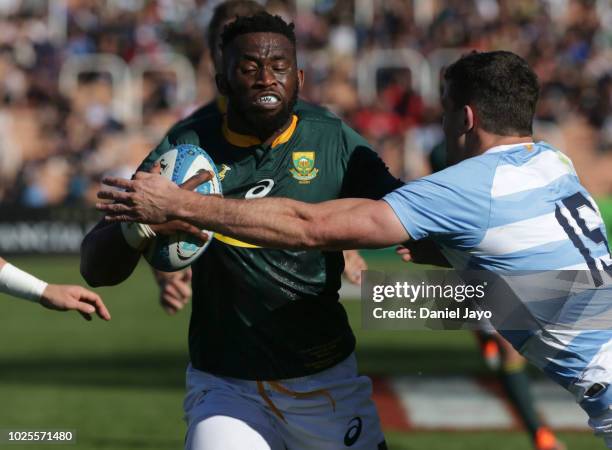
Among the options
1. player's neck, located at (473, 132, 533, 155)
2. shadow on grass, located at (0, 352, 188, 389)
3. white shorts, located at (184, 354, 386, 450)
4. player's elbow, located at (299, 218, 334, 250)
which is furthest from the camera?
shadow on grass, located at (0, 352, 188, 389)

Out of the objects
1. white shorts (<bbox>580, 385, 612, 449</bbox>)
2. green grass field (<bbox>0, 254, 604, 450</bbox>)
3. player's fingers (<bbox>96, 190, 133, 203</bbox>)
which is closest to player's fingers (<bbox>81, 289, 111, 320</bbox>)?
player's fingers (<bbox>96, 190, 133, 203</bbox>)

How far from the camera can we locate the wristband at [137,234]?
Answer: 4469 mm

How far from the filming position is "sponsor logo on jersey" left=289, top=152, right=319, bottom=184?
16.3 feet

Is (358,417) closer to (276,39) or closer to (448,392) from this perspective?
(276,39)

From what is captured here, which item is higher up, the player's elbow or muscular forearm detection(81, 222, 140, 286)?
the player's elbow

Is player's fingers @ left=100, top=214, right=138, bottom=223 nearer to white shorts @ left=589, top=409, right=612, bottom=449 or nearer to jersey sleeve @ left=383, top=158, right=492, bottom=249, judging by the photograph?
jersey sleeve @ left=383, top=158, right=492, bottom=249

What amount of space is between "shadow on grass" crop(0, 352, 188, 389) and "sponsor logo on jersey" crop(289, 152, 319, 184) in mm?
6323

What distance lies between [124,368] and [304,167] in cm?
741

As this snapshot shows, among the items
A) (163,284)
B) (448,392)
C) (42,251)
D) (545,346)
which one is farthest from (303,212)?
(42,251)

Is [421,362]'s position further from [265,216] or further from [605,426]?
[265,216]

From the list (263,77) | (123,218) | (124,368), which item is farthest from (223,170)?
(124,368)

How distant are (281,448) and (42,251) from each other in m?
15.3

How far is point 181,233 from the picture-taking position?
14.8 feet

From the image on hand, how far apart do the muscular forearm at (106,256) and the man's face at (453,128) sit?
136cm
